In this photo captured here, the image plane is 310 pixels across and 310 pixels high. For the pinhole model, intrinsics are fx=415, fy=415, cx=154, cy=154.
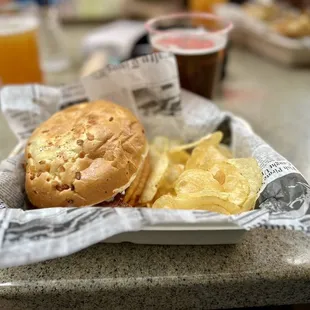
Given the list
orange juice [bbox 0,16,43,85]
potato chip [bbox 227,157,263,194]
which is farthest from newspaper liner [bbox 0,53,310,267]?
orange juice [bbox 0,16,43,85]

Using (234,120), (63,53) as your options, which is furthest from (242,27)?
(234,120)

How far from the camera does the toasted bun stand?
592 millimetres

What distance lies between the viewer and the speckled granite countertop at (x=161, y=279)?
0.53 meters

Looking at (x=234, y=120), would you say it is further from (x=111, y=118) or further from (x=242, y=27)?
(x=242, y=27)

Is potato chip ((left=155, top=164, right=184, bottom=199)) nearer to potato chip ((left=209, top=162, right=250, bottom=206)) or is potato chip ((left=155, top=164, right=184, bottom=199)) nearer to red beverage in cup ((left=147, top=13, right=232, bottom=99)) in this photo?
potato chip ((left=209, top=162, right=250, bottom=206))

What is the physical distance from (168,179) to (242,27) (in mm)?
1010

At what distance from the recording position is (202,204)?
57cm

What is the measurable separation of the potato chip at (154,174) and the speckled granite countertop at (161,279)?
0.09 meters

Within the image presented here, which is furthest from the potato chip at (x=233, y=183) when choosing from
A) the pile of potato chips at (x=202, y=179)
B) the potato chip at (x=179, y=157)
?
the potato chip at (x=179, y=157)

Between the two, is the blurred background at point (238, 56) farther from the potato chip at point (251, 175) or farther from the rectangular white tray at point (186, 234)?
the rectangular white tray at point (186, 234)

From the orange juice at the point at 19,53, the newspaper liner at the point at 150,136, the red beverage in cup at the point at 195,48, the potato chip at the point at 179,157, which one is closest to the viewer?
the newspaper liner at the point at 150,136

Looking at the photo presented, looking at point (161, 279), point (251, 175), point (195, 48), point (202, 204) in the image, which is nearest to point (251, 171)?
point (251, 175)

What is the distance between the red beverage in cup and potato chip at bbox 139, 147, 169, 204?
0.26 meters

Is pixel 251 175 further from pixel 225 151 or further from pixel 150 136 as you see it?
pixel 150 136
